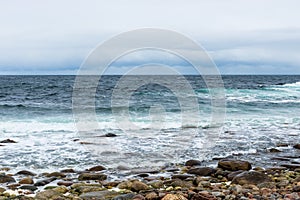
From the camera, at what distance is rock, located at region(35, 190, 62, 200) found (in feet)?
20.7

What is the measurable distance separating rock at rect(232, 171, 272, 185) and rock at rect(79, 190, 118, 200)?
227 centimetres

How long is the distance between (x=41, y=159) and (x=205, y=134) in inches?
256

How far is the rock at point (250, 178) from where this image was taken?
7.17 metres

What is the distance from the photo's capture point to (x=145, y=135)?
13.5 metres

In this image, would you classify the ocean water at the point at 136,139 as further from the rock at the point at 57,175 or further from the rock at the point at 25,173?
the rock at the point at 57,175

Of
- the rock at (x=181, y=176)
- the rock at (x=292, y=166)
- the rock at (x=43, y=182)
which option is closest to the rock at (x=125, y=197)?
the rock at (x=181, y=176)

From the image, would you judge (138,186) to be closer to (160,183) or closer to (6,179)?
(160,183)

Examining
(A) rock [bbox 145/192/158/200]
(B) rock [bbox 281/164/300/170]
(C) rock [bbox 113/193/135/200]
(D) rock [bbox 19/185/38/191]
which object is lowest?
(B) rock [bbox 281/164/300/170]

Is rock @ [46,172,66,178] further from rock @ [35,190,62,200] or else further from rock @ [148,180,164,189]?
rock @ [148,180,164,189]

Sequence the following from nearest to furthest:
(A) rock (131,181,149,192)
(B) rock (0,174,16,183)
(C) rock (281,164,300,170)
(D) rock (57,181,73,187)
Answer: (A) rock (131,181,149,192), (D) rock (57,181,73,187), (B) rock (0,174,16,183), (C) rock (281,164,300,170)

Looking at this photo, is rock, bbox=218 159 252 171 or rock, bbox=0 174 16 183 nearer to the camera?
rock, bbox=0 174 16 183

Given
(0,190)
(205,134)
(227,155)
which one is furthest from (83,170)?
(205,134)

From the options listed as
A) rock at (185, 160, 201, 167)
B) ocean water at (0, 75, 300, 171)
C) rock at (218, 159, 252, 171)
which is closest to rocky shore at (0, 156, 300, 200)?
rock at (218, 159, 252, 171)

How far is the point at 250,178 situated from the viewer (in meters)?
7.27
